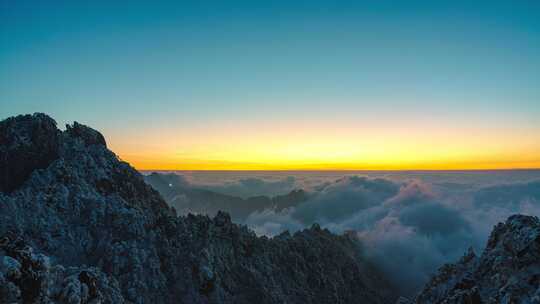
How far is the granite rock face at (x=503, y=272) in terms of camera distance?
57.5 m

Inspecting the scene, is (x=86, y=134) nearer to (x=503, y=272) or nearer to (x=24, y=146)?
(x=24, y=146)

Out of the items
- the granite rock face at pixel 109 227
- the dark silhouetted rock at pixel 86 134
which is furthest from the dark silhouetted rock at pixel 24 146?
the dark silhouetted rock at pixel 86 134

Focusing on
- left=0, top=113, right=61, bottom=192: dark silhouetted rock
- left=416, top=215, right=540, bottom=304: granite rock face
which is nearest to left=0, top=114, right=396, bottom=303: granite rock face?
left=0, top=113, right=61, bottom=192: dark silhouetted rock

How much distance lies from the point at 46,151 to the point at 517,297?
11887 cm

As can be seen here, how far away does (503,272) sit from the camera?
65625 millimetres

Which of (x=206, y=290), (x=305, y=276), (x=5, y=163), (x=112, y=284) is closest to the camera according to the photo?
(x=112, y=284)

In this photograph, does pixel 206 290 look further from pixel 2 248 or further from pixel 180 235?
pixel 2 248

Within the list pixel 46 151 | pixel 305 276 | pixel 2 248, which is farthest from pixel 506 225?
pixel 46 151

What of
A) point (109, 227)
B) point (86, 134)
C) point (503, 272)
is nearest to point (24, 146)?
point (86, 134)

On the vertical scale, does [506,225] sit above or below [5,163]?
below

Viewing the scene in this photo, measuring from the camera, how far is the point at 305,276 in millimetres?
170125

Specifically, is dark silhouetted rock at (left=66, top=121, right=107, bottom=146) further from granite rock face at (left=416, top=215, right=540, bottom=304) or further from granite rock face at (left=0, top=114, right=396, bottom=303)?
granite rock face at (left=416, top=215, right=540, bottom=304)

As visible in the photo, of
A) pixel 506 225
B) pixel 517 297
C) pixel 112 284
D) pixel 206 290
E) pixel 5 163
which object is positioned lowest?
pixel 206 290

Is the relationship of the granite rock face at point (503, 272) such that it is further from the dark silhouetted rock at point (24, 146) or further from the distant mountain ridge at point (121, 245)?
the dark silhouetted rock at point (24, 146)
